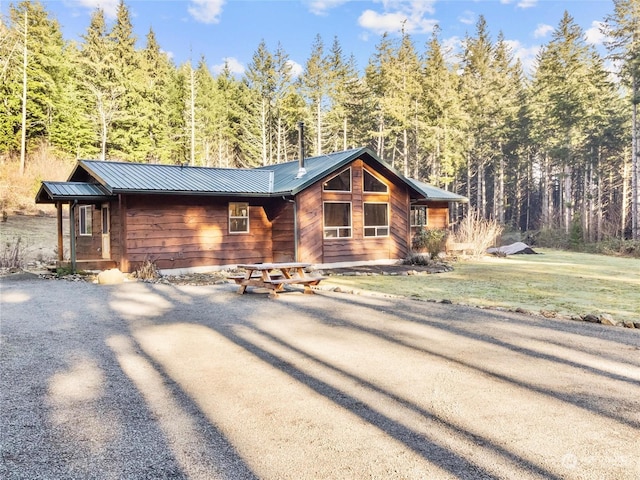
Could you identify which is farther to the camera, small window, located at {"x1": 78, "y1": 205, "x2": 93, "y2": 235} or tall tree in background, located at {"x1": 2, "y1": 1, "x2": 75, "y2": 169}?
tall tree in background, located at {"x1": 2, "y1": 1, "x2": 75, "y2": 169}

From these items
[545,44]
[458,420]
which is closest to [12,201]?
[458,420]

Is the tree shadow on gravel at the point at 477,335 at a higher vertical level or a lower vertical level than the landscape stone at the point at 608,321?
lower

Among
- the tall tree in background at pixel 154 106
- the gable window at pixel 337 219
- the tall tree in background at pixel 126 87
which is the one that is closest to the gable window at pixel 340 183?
the gable window at pixel 337 219

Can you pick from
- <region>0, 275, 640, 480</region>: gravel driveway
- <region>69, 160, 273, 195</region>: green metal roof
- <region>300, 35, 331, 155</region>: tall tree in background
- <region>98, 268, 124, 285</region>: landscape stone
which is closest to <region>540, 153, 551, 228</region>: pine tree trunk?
<region>300, 35, 331, 155</region>: tall tree in background

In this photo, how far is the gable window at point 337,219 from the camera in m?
A: 16.5

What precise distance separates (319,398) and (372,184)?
1399 centimetres

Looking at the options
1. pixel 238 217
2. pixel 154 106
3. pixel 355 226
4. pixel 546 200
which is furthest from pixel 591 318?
pixel 154 106

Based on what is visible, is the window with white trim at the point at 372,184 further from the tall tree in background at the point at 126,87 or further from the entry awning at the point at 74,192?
the tall tree in background at the point at 126,87

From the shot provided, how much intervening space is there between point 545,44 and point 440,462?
42752mm

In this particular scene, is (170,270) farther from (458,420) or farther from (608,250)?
(608,250)

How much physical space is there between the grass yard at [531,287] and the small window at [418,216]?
5.13m

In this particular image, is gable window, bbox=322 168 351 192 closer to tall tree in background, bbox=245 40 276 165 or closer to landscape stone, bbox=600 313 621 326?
landscape stone, bbox=600 313 621 326

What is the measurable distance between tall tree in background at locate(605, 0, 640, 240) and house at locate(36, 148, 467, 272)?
560 inches

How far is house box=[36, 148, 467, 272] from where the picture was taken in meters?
13.6
